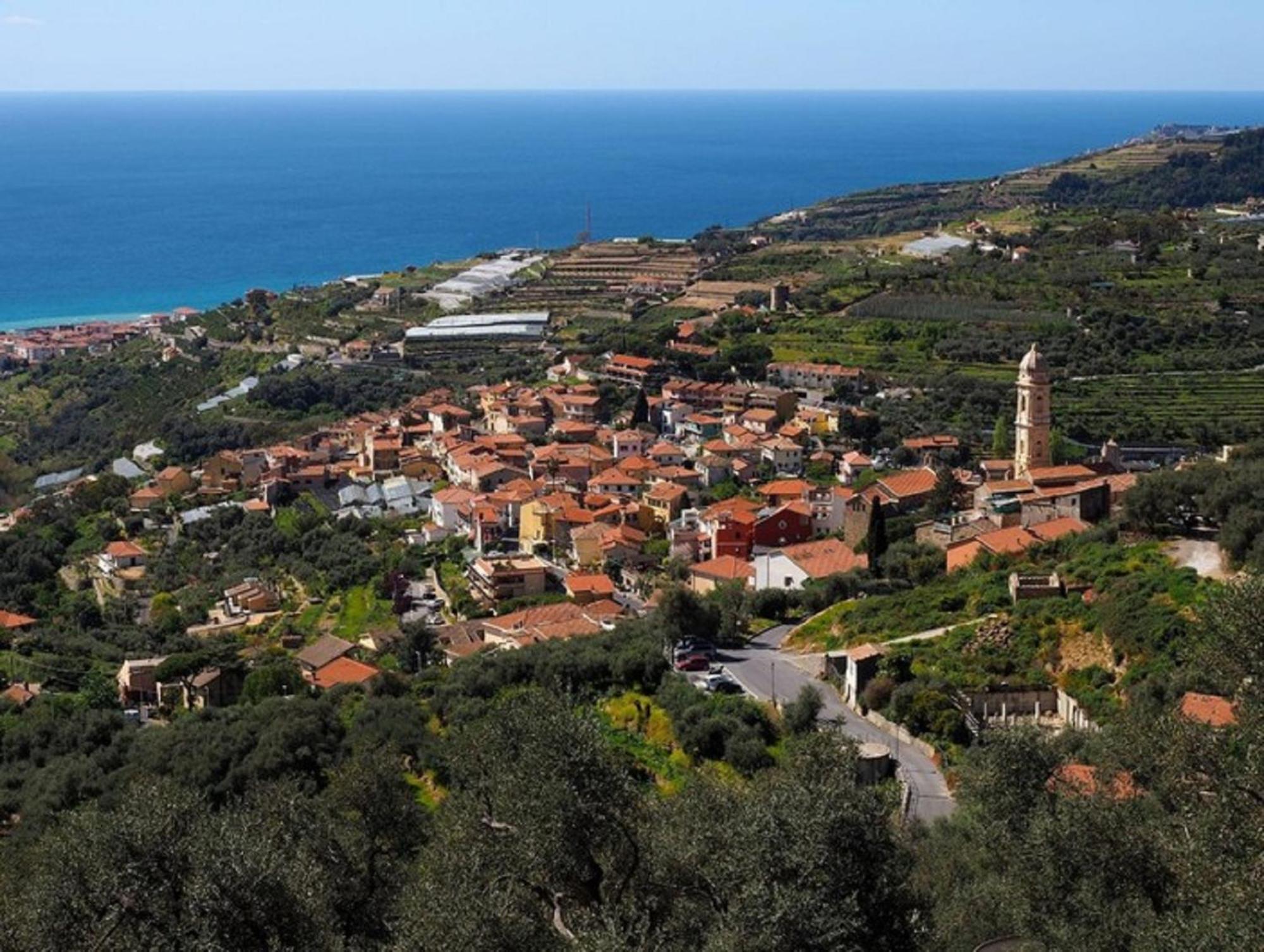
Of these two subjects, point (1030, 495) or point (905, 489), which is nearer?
point (1030, 495)

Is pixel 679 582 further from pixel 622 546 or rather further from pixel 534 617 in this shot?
pixel 534 617

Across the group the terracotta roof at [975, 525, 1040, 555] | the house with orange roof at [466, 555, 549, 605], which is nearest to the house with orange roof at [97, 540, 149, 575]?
the house with orange roof at [466, 555, 549, 605]

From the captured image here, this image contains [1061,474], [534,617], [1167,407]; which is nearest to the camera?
[534,617]

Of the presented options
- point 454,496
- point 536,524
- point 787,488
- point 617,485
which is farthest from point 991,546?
point 454,496

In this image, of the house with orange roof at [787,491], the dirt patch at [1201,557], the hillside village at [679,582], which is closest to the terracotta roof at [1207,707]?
the hillside village at [679,582]

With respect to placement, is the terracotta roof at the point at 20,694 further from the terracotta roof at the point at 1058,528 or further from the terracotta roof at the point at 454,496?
the terracotta roof at the point at 1058,528

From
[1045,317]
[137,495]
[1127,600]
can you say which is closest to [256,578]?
[137,495]

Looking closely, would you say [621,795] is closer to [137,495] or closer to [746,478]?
[746,478]
